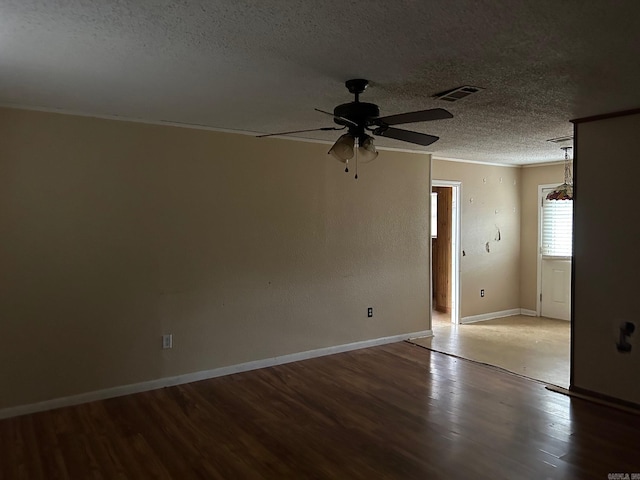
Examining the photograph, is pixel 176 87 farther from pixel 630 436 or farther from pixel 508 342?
pixel 508 342

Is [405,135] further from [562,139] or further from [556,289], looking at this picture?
[556,289]

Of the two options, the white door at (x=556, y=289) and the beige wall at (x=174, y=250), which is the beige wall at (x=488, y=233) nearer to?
the white door at (x=556, y=289)

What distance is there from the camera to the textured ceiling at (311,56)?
1.91 metres

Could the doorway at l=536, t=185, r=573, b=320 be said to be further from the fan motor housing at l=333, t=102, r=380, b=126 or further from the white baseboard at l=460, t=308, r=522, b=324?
the fan motor housing at l=333, t=102, r=380, b=126

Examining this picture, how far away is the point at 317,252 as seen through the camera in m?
4.99

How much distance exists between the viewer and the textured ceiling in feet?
6.26

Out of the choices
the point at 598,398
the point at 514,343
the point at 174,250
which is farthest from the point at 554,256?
the point at 174,250

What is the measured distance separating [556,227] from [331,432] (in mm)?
5258

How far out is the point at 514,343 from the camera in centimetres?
552

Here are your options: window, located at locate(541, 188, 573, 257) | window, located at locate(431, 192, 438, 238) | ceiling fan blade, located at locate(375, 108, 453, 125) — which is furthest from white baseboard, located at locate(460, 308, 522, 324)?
ceiling fan blade, located at locate(375, 108, 453, 125)

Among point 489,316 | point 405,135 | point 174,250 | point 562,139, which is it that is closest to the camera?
point 405,135

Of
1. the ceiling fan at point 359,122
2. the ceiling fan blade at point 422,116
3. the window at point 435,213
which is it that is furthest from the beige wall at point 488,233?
the ceiling fan blade at point 422,116

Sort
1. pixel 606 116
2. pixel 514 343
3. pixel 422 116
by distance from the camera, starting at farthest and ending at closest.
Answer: pixel 514 343, pixel 606 116, pixel 422 116

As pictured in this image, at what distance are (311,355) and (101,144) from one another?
2.95m
